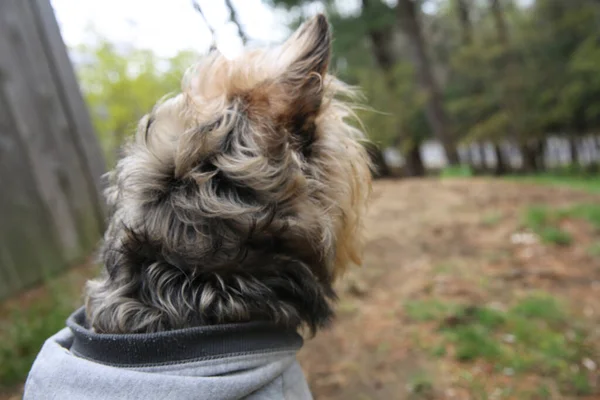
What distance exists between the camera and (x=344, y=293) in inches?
169

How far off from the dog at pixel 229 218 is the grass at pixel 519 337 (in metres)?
1.75

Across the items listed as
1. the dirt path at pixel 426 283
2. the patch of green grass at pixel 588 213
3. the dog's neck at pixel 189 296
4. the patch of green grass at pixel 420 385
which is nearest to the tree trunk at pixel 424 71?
the dirt path at pixel 426 283

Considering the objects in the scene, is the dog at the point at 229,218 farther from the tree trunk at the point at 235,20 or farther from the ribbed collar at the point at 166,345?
the tree trunk at the point at 235,20

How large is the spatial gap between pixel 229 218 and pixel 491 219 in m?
4.84

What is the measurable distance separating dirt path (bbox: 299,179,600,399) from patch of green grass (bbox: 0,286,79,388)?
5.60 feet

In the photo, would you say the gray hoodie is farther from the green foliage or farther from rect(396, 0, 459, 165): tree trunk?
rect(396, 0, 459, 165): tree trunk

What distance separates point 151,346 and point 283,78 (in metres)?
1.08

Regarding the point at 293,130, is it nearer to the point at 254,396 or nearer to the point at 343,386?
the point at 254,396

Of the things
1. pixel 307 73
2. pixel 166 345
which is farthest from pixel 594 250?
pixel 166 345

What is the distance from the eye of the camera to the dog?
5.63 feet

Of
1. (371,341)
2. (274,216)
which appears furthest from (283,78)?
(371,341)

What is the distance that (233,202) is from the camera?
68.7 inches

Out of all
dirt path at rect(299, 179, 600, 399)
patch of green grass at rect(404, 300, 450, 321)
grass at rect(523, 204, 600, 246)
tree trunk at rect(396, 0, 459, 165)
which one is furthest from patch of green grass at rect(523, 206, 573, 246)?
tree trunk at rect(396, 0, 459, 165)

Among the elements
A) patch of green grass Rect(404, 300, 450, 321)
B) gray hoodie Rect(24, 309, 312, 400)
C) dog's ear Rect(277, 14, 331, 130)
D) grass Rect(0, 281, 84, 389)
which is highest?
dog's ear Rect(277, 14, 331, 130)
